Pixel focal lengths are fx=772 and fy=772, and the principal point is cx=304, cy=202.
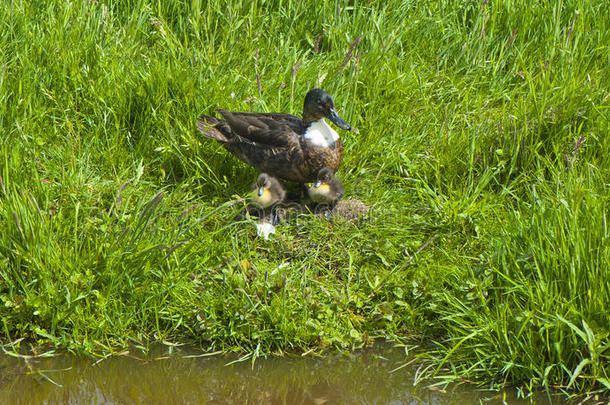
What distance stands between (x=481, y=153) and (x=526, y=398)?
2.02m

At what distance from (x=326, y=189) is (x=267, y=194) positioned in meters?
0.36

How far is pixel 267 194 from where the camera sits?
183 inches

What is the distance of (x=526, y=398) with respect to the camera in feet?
11.5

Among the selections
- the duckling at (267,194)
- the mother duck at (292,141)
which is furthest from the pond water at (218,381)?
the mother duck at (292,141)

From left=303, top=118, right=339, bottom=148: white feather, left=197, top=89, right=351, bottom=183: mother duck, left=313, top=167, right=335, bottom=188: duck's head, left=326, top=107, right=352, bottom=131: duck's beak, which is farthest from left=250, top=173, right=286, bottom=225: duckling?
left=326, top=107, right=352, bottom=131: duck's beak

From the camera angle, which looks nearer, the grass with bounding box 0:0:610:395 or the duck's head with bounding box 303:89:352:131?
the grass with bounding box 0:0:610:395

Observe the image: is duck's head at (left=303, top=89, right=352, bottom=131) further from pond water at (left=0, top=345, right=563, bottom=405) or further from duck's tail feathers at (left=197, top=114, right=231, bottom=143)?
pond water at (left=0, top=345, right=563, bottom=405)

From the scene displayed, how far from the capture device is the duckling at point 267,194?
462cm

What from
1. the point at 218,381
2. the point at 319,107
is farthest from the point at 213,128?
the point at 218,381

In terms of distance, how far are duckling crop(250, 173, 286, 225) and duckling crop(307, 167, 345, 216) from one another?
197 mm

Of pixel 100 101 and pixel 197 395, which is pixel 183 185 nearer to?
pixel 100 101

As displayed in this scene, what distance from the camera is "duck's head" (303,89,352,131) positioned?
4.73 m

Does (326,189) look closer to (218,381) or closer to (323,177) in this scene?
(323,177)

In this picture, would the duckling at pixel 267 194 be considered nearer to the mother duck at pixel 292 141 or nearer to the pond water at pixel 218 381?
the mother duck at pixel 292 141
